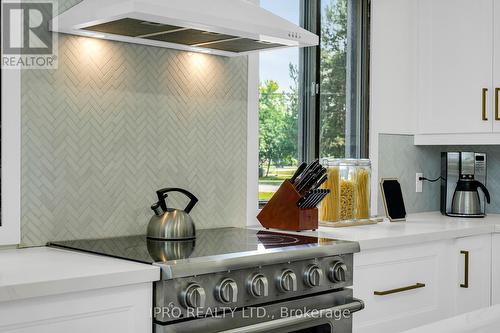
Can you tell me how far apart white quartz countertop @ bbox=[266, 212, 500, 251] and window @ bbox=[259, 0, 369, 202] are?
47 cm

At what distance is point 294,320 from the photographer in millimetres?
2148

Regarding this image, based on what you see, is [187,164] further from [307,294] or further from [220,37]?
[307,294]

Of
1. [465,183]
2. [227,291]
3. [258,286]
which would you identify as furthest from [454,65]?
[227,291]

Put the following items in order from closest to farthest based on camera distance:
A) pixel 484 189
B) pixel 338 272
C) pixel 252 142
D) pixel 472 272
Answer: pixel 338 272 < pixel 252 142 < pixel 472 272 < pixel 484 189

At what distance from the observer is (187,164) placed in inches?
108

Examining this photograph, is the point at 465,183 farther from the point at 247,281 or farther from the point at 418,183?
the point at 247,281

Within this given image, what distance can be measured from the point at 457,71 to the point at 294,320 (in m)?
1.97

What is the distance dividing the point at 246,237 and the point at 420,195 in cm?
165

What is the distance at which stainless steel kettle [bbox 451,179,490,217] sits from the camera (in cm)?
359

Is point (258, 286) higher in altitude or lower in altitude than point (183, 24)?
lower

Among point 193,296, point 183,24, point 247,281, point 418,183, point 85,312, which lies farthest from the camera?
point 418,183

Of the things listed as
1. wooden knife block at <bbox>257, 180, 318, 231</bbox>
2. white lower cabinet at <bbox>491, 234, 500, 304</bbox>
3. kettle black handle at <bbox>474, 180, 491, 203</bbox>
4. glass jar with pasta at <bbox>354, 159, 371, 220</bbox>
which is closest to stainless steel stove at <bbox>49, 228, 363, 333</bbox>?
wooden knife block at <bbox>257, 180, 318, 231</bbox>

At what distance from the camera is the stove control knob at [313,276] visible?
2.25 meters

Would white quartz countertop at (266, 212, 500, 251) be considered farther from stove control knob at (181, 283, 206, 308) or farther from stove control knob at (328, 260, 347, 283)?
stove control knob at (181, 283, 206, 308)
